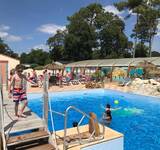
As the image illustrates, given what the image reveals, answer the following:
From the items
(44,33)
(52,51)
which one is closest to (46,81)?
(52,51)

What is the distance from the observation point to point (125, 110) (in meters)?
12.5

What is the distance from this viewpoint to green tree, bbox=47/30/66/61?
1826 inches

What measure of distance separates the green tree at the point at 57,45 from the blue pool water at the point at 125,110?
29.0 m

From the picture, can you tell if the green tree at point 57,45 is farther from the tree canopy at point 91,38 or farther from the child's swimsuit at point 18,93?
the child's swimsuit at point 18,93

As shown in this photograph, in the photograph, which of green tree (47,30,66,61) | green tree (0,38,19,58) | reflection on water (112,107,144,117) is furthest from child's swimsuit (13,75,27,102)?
green tree (0,38,19,58)

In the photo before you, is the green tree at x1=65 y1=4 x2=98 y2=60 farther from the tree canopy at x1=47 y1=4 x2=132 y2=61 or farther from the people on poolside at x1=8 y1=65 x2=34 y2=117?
the people on poolside at x1=8 y1=65 x2=34 y2=117

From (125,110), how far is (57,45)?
36.5 m

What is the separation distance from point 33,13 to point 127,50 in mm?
21821

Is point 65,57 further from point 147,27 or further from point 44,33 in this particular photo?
point 147,27

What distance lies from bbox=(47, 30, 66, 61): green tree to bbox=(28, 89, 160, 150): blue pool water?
28994 millimetres

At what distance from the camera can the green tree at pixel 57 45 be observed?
152 feet

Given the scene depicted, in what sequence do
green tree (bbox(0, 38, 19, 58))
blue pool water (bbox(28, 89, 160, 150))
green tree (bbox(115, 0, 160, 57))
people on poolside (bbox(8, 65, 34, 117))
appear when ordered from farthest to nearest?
1. green tree (bbox(0, 38, 19, 58))
2. green tree (bbox(115, 0, 160, 57))
3. blue pool water (bbox(28, 89, 160, 150))
4. people on poolside (bbox(8, 65, 34, 117))

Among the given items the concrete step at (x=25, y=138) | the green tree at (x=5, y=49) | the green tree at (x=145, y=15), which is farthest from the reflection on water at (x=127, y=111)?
the green tree at (x=5, y=49)

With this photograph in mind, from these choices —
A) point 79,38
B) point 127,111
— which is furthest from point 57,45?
point 127,111
